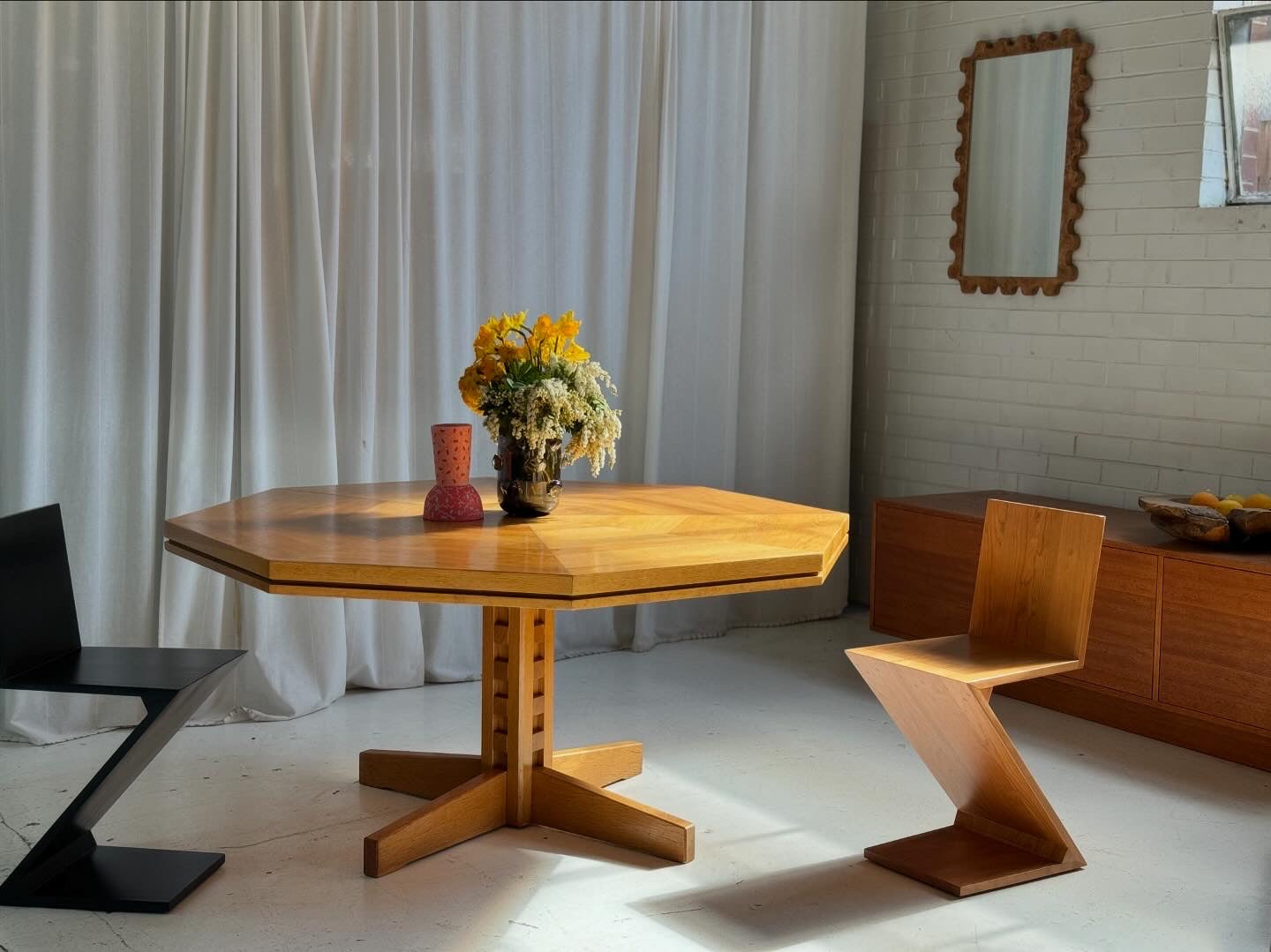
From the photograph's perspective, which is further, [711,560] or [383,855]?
[383,855]

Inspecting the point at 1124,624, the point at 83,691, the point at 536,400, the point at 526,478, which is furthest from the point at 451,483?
the point at 1124,624

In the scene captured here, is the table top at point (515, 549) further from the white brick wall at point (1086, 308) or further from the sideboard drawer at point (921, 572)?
the white brick wall at point (1086, 308)

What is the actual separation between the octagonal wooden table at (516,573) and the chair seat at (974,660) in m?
0.29

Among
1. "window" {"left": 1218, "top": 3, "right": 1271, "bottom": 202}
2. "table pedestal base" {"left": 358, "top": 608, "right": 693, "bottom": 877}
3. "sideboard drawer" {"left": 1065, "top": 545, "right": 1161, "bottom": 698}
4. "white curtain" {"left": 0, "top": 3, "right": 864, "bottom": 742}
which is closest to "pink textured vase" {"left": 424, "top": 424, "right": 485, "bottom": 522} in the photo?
"table pedestal base" {"left": 358, "top": 608, "right": 693, "bottom": 877}

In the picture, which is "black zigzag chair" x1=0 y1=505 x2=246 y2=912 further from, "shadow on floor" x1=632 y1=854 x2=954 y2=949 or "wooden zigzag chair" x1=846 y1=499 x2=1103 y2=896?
"wooden zigzag chair" x1=846 y1=499 x2=1103 y2=896

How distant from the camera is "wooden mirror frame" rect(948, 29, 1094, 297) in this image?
482 cm

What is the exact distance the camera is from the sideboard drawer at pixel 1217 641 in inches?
148

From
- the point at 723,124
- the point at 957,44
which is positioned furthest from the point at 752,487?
the point at 957,44

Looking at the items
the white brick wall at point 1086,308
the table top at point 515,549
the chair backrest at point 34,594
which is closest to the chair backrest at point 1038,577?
the table top at point 515,549

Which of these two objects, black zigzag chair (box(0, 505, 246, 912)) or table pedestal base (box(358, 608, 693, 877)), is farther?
table pedestal base (box(358, 608, 693, 877))

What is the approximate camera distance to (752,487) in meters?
5.48

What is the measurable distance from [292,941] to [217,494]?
1.78m

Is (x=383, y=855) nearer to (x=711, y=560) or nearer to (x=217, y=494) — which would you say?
(x=711, y=560)

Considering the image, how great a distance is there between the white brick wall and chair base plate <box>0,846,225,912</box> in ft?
10.8
